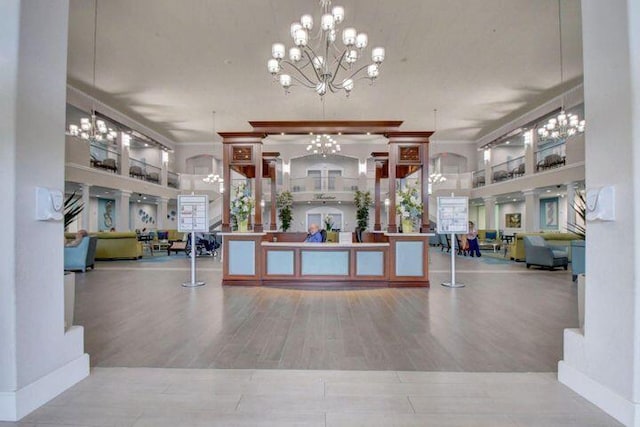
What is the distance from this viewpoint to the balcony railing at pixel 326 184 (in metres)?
18.0

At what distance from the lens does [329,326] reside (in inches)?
133

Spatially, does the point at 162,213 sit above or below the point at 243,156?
below

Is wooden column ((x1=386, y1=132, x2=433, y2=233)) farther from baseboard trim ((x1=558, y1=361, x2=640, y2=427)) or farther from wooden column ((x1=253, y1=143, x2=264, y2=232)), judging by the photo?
baseboard trim ((x1=558, y1=361, x2=640, y2=427))

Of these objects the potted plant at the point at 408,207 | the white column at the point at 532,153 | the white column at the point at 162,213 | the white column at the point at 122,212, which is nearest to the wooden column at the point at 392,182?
the potted plant at the point at 408,207

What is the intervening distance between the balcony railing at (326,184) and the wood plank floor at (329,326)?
12.5m

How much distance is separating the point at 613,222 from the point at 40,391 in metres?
3.30

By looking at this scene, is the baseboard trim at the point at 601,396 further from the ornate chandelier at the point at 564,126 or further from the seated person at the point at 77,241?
the seated person at the point at 77,241

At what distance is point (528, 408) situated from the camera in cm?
181

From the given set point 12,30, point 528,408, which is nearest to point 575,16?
point 528,408

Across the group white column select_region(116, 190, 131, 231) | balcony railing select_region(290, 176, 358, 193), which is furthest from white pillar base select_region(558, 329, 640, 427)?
balcony railing select_region(290, 176, 358, 193)

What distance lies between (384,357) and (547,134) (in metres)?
9.27

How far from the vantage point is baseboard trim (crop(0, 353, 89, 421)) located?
1651 millimetres

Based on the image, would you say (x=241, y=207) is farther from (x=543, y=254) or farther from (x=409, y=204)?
(x=543, y=254)

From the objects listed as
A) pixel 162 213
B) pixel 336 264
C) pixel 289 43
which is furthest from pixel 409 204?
pixel 162 213
